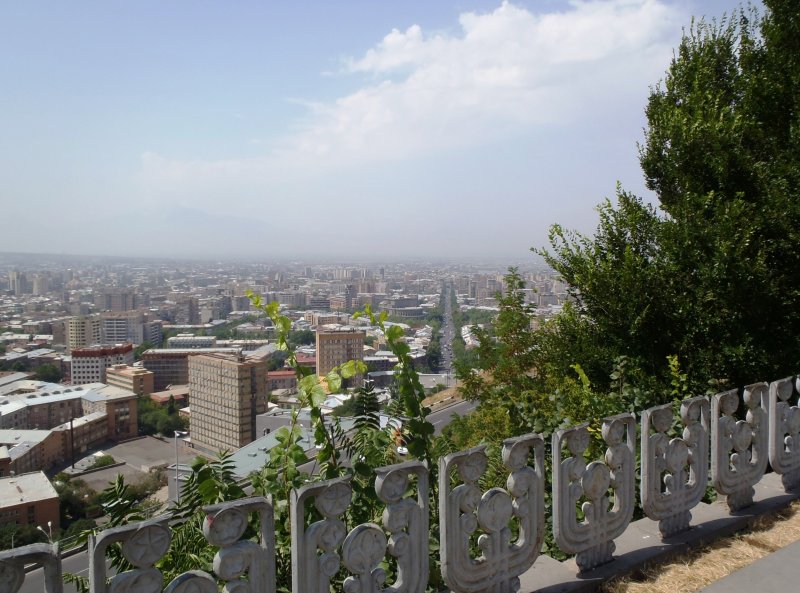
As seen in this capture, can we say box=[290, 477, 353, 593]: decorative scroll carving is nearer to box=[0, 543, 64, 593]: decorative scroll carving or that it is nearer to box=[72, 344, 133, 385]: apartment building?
box=[0, 543, 64, 593]: decorative scroll carving

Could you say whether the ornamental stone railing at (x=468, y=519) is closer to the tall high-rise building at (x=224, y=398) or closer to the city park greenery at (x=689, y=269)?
the city park greenery at (x=689, y=269)

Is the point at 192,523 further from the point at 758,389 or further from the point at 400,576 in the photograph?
the point at 758,389

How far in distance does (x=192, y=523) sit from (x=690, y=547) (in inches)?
94.4

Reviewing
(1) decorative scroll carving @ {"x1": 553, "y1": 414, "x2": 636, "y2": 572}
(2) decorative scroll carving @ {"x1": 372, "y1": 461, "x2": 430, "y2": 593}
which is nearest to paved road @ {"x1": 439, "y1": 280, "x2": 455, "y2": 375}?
Result: (1) decorative scroll carving @ {"x1": 553, "y1": 414, "x2": 636, "y2": 572}

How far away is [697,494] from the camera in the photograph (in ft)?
9.82

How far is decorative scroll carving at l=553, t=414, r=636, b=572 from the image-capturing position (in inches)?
97.7

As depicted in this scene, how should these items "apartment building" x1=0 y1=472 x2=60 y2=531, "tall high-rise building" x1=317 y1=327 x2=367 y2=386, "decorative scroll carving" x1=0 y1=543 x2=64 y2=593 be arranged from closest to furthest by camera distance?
"decorative scroll carving" x1=0 y1=543 x2=64 y2=593
"apartment building" x1=0 y1=472 x2=60 y2=531
"tall high-rise building" x1=317 y1=327 x2=367 y2=386

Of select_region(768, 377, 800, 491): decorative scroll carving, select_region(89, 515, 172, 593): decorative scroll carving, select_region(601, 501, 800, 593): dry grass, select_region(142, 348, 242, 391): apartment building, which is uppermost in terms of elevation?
select_region(89, 515, 172, 593): decorative scroll carving

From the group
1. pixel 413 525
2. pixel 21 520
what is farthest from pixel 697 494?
pixel 21 520

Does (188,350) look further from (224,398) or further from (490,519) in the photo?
(490,519)

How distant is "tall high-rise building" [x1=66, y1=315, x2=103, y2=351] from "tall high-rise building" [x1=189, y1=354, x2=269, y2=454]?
31.2 metres

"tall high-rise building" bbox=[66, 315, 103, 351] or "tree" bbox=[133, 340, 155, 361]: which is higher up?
"tall high-rise building" bbox=[66, 315, 103, 351]

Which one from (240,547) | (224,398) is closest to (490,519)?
(240,547)

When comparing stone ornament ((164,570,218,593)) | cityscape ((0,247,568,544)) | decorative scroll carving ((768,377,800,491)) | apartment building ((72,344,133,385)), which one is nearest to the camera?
stone ornament ((164,570,218,593))
